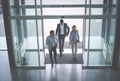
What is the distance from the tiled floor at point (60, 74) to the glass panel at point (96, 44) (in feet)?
1.51

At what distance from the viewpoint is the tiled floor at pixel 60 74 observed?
27.4 ft

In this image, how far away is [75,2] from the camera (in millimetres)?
9195

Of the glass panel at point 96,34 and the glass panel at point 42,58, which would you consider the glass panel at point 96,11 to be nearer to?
the glass panel at point 96,34

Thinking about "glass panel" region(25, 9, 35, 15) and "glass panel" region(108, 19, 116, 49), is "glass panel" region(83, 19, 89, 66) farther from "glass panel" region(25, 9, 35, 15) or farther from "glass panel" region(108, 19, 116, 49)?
"glass panel" region(25, 9, 35, 15)

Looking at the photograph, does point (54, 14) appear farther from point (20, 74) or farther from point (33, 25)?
point (20, 74)

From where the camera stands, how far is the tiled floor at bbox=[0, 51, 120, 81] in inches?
329

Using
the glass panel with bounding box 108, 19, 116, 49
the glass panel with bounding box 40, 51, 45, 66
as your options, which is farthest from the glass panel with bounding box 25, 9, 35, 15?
the glass panel with bounding box 108, 19, 116, 49

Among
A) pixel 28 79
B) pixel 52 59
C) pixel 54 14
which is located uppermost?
pixel 54 14

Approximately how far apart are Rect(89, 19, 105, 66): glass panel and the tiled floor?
461 millimetres

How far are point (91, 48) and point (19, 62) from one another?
9.00ft

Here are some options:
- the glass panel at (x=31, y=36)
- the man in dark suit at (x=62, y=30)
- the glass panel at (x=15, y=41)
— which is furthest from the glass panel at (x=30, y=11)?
the man in dark suit at (x=62, y=30)

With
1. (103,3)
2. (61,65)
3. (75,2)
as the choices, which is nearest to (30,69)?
(61,65)

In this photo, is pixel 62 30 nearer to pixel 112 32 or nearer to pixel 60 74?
pixel 60 74

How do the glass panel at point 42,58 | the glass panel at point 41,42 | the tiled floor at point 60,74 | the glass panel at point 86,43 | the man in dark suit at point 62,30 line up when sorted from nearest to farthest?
the tiled floor at point 60,74 < the glass panel at point 41,42 < the glass panel at point 86,43 < the man in dark suit at point 62,30 < the glass panel at point 42,58
